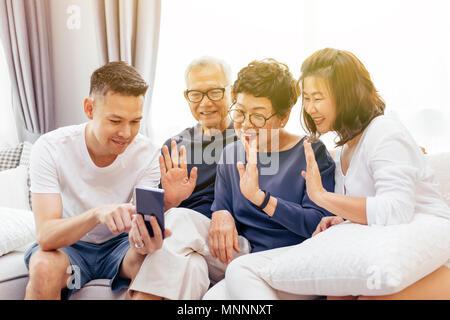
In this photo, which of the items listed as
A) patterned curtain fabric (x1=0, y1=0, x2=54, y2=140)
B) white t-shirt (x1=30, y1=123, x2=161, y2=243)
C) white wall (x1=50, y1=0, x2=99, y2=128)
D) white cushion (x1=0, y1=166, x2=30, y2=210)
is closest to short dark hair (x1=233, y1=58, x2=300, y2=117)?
white t-shirt (x1=30, y1=123, x2=161, y2=243)

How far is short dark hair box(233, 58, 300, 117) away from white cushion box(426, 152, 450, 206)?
579 millimetres

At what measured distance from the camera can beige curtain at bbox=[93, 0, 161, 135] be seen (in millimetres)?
2115

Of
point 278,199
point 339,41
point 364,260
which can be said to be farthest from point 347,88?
point 339,41

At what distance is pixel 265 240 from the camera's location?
115cm

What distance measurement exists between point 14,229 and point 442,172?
1.59 m

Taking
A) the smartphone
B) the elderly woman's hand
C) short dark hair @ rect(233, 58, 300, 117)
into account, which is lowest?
the elderly woman's hand

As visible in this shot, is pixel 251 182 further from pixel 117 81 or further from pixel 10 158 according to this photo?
pixel 10 158

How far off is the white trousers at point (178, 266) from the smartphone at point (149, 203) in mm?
95

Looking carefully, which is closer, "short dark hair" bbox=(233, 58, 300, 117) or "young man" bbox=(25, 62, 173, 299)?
"young man" bbox=(25, 62, 173, 299)

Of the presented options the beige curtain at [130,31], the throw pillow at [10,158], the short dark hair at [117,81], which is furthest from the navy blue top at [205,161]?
the throw pillow at [10,158]

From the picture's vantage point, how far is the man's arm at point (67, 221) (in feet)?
3.24

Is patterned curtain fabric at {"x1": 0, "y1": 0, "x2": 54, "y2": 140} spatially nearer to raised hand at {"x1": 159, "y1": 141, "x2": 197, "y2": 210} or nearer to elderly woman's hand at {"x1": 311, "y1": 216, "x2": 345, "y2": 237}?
raised hand at {"x1": 159, "y1": 141, "x2": 197, "y2": 210}

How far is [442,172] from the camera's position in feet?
4.33
